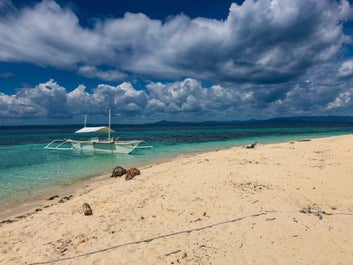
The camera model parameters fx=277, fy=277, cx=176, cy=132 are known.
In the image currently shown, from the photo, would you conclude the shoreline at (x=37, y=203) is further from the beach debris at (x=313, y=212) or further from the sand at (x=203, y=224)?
the beach debris at (x=313, y=212)

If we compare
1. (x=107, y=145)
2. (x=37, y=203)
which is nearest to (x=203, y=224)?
(x=37, y=203)

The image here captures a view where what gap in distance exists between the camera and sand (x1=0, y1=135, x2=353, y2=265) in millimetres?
5871

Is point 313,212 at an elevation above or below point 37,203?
above

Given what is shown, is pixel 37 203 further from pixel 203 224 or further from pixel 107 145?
pixel 107 145

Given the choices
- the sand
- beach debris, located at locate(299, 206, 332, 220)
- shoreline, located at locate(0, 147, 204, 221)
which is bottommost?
shoreline, located at locate(0, 147, 204, 221)

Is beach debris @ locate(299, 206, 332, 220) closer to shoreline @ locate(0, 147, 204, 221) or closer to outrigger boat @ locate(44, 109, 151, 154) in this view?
shoreline @ locate(0, 147, 204, 221)

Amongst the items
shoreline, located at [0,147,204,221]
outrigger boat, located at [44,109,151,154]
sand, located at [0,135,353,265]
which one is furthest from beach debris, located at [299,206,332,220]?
outrigger boat, located at [44,109,151,154]

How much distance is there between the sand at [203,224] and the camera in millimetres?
5871

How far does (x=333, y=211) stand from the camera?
303 inches

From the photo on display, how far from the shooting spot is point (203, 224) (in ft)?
23.8

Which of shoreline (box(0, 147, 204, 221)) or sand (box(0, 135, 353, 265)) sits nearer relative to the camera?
sand (box(0, 135, 353, 265))

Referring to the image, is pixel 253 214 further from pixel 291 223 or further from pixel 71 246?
pixel 71 246

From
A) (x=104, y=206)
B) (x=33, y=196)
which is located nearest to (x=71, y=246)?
(x=104, y=206)

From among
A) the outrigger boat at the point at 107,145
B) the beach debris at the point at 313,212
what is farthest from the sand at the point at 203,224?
the outrigger boat at the point at 107,145
